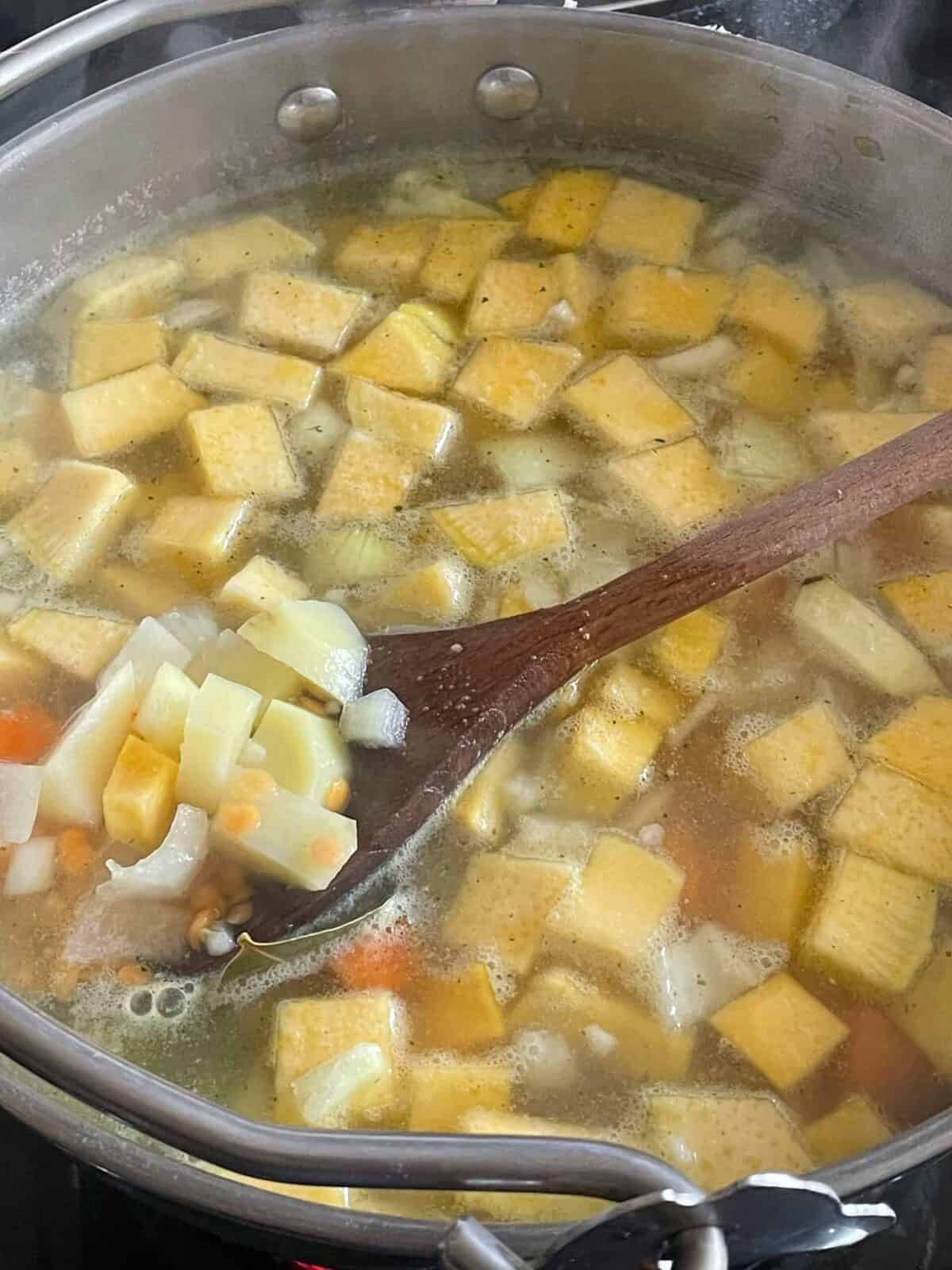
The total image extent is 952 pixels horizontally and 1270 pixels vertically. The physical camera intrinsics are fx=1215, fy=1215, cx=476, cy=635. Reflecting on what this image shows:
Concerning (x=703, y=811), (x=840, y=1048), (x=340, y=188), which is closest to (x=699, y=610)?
(x=703, y=811)

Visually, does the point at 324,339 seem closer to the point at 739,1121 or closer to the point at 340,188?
the point at 340,188

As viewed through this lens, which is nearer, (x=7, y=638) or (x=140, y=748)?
(x=140, y=748)

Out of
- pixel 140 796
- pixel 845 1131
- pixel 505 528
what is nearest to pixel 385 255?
pixel 505 528

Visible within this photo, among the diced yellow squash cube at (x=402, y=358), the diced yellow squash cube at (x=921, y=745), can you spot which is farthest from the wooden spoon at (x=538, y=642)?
the diced yellow squash cube at (x=402, y=358)

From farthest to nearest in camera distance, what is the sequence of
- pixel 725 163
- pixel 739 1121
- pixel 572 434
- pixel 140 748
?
pixel 725 163, pixel 572 434, pixel 140 748, pixel 739 1121

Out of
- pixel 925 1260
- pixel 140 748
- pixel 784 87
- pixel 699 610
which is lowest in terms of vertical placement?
pixel 925 1260

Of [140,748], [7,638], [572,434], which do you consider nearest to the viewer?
[140,748]

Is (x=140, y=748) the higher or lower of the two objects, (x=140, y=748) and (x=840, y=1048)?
the higher

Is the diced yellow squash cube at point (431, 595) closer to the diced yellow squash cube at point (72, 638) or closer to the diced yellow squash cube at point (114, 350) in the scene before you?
the diced yellow squash cube at point (72, 638)
